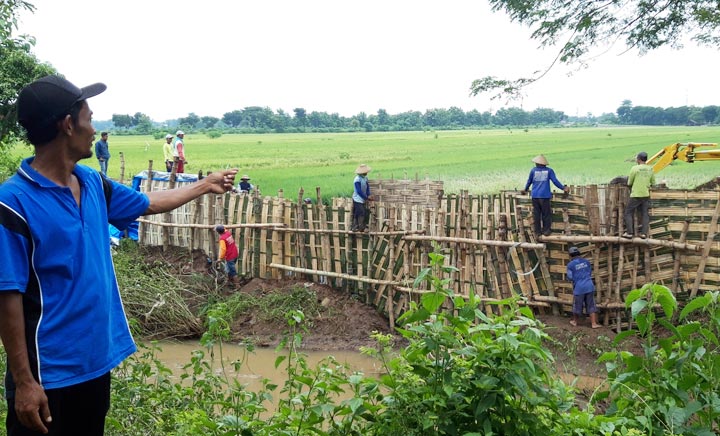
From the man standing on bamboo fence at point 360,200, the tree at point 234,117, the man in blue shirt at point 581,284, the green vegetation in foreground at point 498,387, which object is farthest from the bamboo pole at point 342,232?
the tree at point 234,117

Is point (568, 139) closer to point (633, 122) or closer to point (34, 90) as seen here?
point (633, 122)

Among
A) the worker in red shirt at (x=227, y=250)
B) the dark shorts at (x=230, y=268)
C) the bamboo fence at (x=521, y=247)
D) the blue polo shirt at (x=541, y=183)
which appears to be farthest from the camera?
the dark shorts at (x=230, y=268)

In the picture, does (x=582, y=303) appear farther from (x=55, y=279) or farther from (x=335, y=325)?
(x=55, y=279)

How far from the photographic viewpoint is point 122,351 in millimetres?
2629

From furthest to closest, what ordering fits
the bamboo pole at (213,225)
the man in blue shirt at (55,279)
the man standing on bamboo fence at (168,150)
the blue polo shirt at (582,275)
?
the man standing on bamboo fence at (168,150), the bamboo pole at (213,225), the blue polo shirt at (582,275), the man in blue shirt at (55,279)

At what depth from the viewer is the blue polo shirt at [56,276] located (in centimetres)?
226

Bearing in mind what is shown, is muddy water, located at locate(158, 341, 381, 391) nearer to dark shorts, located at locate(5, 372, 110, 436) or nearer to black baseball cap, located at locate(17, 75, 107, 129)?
dark shorts, located at locate(5, 372, 110, 436)

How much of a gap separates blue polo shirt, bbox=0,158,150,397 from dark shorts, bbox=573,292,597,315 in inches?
302

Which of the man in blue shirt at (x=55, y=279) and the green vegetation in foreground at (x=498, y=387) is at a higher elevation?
the man in blue shirt at (x=55, y=279)

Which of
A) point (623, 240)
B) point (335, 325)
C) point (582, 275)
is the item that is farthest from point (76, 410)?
point (335, 325)

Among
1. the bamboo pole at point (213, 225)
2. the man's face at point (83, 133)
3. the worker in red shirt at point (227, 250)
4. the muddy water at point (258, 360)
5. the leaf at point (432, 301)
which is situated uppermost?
the man's face at point (83, 133)

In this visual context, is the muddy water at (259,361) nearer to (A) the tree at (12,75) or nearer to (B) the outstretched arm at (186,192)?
(A) the tree at (12,75)

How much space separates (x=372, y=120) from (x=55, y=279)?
7594 cm

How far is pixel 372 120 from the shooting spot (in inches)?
3049
